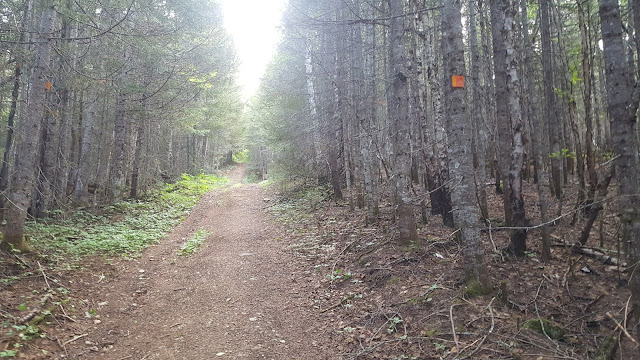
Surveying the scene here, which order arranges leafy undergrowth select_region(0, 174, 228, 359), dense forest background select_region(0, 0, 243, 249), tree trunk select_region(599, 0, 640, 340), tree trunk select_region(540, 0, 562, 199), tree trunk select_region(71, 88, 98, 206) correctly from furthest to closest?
tree trunk select_region(71, 88, 98, 206), tree trunk select_region(540, 0, 562, 199), dense forest background select_region(0, 0, 243, 249), leafy undergrowth select_region(0, 174, 228, 359), tree trunk select_region(599, 0, 640, 340)

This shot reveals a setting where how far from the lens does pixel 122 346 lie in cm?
462

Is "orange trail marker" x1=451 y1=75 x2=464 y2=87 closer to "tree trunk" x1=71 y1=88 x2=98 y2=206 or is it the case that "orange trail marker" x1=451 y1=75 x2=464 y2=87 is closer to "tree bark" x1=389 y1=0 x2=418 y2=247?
"tree bark" x1=389 y1=0 x2=418 y2=247

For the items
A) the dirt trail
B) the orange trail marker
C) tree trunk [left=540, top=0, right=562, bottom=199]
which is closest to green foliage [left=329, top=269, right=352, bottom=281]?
the dirt trail

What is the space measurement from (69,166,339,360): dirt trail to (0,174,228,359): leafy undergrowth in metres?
0.34

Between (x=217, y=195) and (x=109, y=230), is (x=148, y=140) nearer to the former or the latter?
(x=217, y=195)

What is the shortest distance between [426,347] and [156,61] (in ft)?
39.6

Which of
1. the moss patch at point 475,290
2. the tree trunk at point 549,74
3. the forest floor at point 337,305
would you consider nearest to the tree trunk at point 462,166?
the moss patch at point 475,290

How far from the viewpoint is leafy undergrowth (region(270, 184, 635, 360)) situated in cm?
384

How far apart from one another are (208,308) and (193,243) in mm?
3933

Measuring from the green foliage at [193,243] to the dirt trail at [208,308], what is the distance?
0.63ft

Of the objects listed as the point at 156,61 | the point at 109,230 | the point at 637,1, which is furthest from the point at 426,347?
the point at 156,61

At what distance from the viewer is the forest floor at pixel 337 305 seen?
4078 mm

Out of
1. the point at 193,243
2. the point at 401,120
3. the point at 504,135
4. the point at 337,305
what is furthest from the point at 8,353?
the point at 504,135

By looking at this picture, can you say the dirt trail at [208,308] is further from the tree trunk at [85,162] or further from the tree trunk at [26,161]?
the tree trunk at [85,162]
